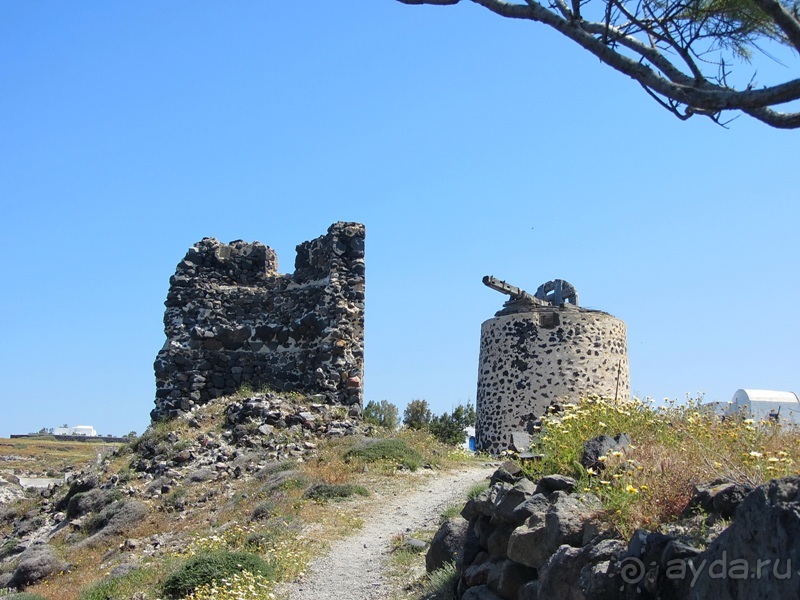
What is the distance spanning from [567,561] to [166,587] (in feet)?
16.2

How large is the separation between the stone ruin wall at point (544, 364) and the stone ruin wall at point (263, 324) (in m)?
3.23

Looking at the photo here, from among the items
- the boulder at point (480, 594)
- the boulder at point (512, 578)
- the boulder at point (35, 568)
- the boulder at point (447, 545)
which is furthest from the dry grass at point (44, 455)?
the boulder at point (512, 578)

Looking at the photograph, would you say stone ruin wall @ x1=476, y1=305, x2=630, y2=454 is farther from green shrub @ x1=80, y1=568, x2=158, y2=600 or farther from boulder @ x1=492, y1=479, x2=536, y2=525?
boulder @ x1=492, y1=479, x2=536, y2=525

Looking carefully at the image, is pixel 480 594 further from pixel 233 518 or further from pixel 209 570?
pixel 233 518

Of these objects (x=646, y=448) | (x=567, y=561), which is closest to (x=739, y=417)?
(x=646, y=448)

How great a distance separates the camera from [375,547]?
10133 mm

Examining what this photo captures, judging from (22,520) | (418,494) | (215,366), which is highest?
(215,366)

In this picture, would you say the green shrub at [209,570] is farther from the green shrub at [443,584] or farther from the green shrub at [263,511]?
the green shrub at [263,511]

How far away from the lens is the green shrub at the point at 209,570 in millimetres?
8695

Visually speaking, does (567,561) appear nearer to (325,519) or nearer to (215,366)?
(325,519)

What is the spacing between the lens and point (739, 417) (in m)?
8.16

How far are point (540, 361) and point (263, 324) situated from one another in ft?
19.8

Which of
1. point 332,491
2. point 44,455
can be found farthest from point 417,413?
point 44,455

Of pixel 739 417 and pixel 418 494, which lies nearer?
pixel 739 417
